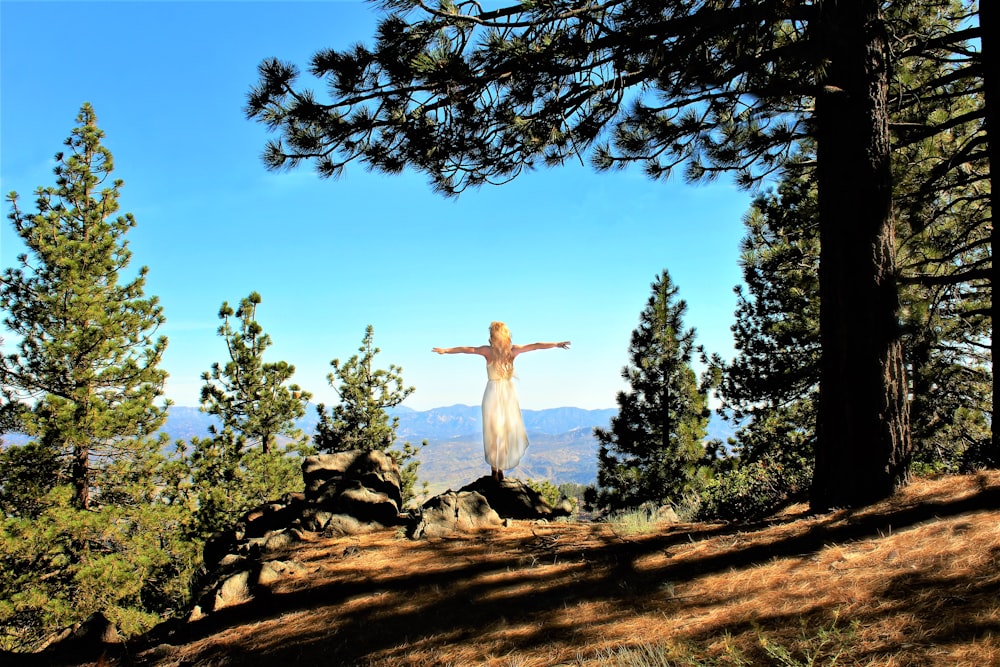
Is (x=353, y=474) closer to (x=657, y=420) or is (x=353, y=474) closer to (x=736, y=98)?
(x=736, y=98)

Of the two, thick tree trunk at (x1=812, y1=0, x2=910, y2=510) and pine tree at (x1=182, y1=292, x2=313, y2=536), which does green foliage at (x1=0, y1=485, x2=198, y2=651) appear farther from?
thick tree trunk at (x1=812, y1=0, x2=910, y2=510)

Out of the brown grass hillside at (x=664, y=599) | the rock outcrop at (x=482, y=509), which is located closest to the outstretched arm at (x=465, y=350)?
the rock outcrop at (x=482, y=509)

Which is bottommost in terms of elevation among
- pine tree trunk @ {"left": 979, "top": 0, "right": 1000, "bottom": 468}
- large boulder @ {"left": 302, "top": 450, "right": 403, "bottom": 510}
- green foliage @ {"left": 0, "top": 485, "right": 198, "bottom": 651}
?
green foliage @ {"left": 0, "top": 485, "right": 198, "bottom": 651}

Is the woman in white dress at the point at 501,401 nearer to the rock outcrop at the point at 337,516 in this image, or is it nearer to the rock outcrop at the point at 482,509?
the rock outcrop at the point at 482,509

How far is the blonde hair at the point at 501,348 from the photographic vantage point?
29.1 feet

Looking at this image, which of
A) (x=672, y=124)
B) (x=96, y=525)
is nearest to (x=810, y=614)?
(x=672, y=124)

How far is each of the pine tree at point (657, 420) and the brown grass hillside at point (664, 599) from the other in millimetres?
11019

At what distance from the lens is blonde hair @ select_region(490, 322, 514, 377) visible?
8.88 metres

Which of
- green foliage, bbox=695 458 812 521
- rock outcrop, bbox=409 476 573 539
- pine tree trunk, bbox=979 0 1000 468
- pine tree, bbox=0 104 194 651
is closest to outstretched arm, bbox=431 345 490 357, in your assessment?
rock outcrop, bbox=409 476 573 539

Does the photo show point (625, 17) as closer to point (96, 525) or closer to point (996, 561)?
point (996, 561)

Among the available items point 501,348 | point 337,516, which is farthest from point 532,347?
point 337,516

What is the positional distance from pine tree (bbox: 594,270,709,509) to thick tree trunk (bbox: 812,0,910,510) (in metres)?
11.5

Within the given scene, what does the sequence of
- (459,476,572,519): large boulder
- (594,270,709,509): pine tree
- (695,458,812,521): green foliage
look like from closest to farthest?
(695,458,812,521): green foliage, (459,476,572,519): large boulder, (594,270,709,509): pine tree

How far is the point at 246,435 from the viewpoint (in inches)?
747
